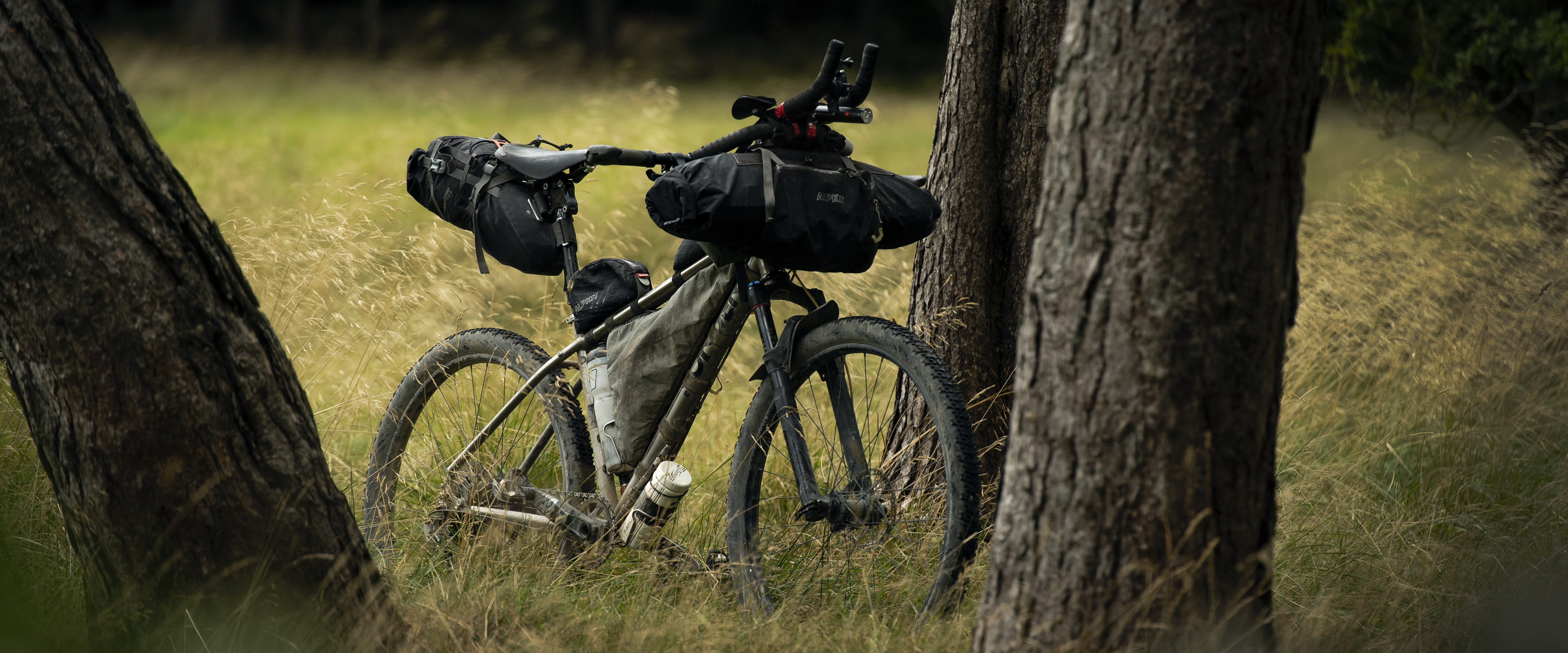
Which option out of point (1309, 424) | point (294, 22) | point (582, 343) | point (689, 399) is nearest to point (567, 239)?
point (582, 343)

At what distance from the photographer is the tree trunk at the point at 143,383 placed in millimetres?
1612

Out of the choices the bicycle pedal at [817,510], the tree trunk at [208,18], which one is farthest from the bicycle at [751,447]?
the tree trunk at [208,18]

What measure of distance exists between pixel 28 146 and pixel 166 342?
361mm

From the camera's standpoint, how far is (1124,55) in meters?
1.50

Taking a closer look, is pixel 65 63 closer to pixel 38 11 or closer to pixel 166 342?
pixel 38 11

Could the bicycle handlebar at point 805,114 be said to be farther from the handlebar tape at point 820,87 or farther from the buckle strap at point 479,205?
the buckle strap at point 479,205

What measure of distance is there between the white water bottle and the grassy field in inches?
3.6

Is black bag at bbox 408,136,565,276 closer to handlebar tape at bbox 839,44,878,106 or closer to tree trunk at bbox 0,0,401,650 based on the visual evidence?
tree trunk at bbox 0,0,401,650

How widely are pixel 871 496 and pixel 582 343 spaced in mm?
923

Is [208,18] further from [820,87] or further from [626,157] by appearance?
[820,87]

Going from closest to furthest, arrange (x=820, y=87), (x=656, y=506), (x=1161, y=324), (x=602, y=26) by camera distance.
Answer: (x=1161, y=324) < (x=820, y=87) < (x=656, y=506) < (x=602, y=26)

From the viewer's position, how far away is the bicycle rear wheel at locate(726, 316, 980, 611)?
77.8 inches

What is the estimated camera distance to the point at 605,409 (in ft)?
8.36

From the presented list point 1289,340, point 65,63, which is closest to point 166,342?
point 65,63
